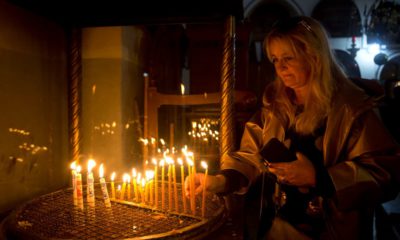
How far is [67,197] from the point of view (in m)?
2.91

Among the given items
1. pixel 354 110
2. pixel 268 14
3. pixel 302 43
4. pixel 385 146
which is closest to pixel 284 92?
pixel 302 43

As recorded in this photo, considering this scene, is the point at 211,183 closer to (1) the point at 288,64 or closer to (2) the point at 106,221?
(2) the point at 106,221

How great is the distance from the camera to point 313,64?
2072mm

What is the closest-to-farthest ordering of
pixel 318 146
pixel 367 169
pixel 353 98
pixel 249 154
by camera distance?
pixel 367 169 → pixel 353 98 → pixel 318 146 → pixel 249 154

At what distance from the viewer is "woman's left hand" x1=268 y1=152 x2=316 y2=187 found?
1842 mm

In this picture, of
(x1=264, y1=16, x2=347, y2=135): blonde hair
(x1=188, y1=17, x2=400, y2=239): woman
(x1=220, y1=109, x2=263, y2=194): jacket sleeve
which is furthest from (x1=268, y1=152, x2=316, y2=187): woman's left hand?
(x1=220, y1=109, x2=263, y2=194): jacket sleeve

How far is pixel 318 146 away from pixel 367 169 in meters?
0.32

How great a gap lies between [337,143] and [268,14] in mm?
10583

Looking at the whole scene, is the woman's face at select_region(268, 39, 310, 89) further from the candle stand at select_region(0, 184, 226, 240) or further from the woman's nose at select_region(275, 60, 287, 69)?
the candle stand at select_region(0, 184, 226, 240)

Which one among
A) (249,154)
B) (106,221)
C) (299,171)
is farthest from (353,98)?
(106,221)

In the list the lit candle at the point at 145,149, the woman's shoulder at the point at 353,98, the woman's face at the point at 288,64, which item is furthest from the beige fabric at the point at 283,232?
the lit candle at the point at 145,149

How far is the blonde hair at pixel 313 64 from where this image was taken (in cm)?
202

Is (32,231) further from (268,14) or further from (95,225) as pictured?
(268,14)

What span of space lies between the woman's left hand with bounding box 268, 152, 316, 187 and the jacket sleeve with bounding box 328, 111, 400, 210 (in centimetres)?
11
